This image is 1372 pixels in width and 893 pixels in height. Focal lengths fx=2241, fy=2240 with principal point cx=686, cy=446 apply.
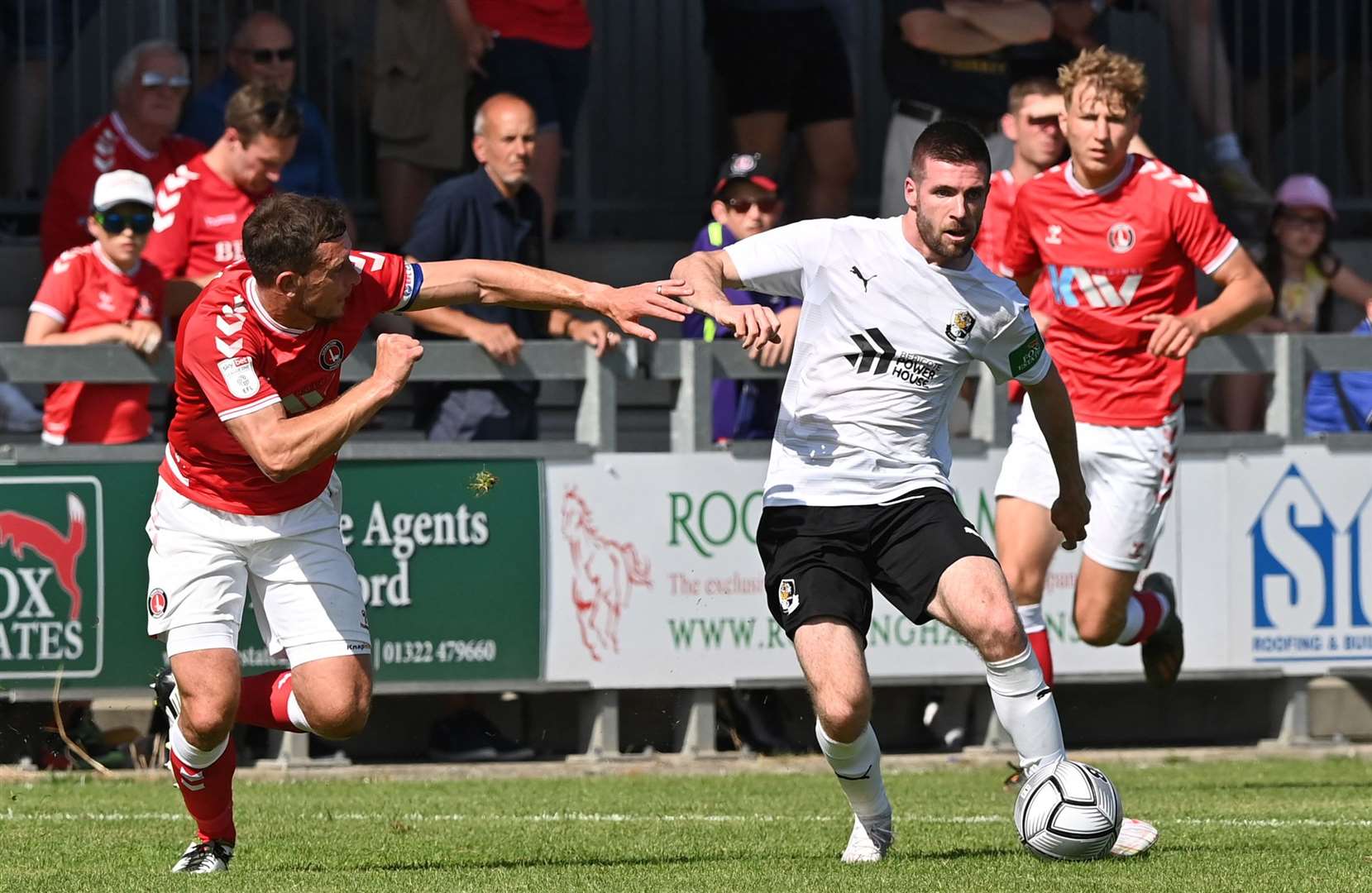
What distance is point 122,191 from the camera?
9.80 metres

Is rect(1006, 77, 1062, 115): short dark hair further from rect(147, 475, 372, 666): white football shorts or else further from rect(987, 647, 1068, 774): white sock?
rect(147, 475, 372, 666): white football shorts

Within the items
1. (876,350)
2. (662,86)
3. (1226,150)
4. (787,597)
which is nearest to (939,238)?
(876,350)

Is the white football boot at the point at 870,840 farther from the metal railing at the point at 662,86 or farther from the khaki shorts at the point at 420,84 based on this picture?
the metal railing at the point at 662,86

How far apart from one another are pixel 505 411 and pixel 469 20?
7.92 feet

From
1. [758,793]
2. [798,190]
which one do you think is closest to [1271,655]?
[758,793]

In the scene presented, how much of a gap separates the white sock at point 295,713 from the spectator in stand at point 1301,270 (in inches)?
242

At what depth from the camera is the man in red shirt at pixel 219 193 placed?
33.4 ft

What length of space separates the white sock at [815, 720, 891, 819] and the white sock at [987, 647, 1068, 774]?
0.41m

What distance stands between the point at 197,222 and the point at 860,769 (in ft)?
16.1

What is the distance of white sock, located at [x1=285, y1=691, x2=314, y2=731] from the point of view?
703 centimetres

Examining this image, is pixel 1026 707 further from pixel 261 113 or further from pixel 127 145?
pixel 127 145

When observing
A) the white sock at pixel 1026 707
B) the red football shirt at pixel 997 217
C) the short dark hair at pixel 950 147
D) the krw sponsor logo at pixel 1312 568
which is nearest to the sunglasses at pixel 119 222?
the red football shirt at pixel 997 217

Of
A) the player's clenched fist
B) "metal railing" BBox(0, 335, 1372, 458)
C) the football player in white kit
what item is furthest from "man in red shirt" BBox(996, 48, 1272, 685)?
the player's clenched fist

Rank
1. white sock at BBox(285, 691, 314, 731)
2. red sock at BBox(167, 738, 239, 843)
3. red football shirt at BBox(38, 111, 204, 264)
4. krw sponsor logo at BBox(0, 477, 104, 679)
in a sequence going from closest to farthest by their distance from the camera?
red sock at BBox(167, 738, 239, 843) → white sock at BBox(285, 691, 314, 731) → krw sponsor logo at BBox(0, 477, 104, 679) → red football shirt at BBox(38, 111, 204, 264)
